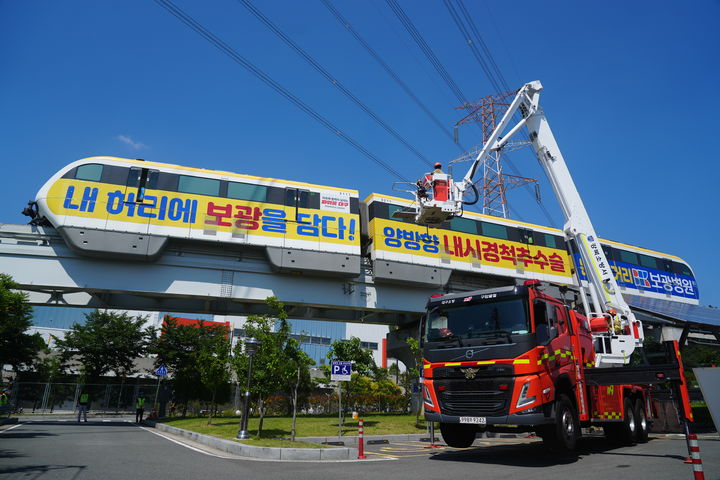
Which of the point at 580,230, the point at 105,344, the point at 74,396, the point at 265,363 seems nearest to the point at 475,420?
the point at 265,363

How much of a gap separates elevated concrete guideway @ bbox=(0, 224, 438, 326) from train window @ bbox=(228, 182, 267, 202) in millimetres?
2394

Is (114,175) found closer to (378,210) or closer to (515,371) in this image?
(378,210)

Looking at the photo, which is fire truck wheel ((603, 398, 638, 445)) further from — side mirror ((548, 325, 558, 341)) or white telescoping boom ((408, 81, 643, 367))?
side mirror ((548, 325, 558, 341))

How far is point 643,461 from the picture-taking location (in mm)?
9227

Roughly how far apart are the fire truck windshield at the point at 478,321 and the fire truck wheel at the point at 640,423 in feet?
22.4

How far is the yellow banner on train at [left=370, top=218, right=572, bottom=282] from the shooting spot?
22.1m

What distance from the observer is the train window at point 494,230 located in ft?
83.0

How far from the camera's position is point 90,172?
18.3m

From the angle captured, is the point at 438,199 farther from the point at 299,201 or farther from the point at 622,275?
the point at 622,275

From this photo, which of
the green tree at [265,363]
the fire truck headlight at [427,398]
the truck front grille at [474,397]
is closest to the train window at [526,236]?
the green tree at [265,363]

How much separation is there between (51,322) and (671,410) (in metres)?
67.1

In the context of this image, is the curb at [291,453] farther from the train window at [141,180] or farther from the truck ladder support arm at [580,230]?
the train window at [141,180]

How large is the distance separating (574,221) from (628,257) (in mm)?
18378

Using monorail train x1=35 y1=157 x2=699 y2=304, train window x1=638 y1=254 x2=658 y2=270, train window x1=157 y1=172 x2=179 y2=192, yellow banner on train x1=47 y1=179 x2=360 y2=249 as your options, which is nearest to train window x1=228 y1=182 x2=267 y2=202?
monorail train x1=35 y1=157 x2=699 y2=304
